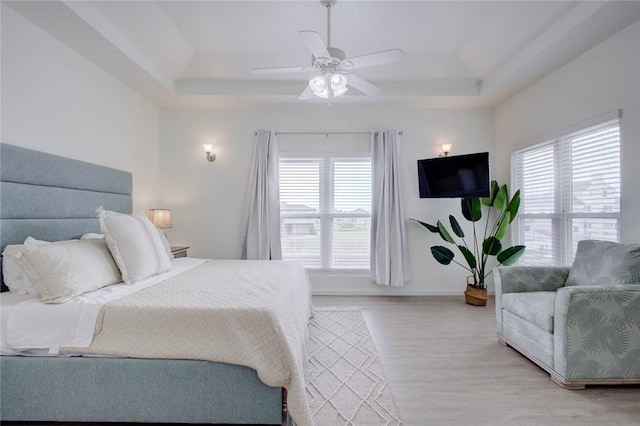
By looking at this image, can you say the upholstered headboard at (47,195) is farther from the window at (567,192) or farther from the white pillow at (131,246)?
the window at (567,192)

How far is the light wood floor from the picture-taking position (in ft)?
5.85

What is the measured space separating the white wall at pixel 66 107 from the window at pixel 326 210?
1.92 m

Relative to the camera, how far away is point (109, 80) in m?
3.27

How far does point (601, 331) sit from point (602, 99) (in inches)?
83.9

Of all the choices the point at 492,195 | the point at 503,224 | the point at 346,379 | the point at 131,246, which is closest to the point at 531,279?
the point at 503,224

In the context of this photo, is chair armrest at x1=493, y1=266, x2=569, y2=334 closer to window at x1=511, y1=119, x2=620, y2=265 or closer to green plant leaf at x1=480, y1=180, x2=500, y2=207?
window at x1=511, y1=119, x2=620, y2=265

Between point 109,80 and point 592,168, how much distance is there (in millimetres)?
5106

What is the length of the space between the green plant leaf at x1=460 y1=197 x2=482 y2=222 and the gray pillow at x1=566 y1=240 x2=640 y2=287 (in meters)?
→ 1.28

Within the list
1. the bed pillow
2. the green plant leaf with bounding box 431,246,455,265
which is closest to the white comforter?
A: the bed pillow

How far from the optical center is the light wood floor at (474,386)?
5.85 ft

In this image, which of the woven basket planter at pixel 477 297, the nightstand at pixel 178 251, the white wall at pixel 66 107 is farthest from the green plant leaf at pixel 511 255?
the white wall at pixel 66 107

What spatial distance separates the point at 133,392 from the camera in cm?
161

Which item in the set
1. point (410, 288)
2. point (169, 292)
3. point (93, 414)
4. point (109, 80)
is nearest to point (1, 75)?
point (109, 80)

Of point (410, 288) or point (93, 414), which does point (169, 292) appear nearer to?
point (93, 414)
